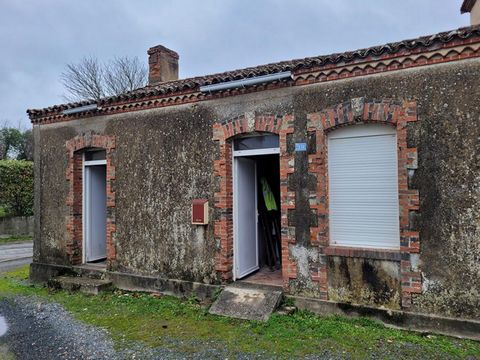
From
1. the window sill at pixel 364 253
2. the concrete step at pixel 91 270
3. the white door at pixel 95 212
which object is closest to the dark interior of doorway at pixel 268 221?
the window sill at pixel 364 253

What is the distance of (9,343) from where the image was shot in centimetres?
575

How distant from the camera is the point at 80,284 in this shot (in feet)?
28.1

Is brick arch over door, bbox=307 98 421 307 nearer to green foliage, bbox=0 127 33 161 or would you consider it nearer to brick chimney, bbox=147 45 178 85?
brick chimney, bbox=147 45 178 85

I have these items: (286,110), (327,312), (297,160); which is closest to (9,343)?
(327,312)

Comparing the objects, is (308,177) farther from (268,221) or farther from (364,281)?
(268,221)

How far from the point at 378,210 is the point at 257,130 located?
8.74 feet

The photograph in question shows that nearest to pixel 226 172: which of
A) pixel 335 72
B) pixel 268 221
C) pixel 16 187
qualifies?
pixel 268 221

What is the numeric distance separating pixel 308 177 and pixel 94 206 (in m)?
6.39

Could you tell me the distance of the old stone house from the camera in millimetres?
5535

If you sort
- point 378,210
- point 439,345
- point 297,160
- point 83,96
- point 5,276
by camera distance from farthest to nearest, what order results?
1. point 83,96
2. point 5,276
3. point 297,160
4. point 378,210
5. point 439,345

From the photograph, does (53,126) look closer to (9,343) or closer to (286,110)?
(9,343)

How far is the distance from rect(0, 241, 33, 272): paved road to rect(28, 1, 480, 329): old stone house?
14.1ft

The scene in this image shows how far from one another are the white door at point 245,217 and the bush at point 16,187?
16476mm

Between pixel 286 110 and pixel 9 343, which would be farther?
pixel 286 110
